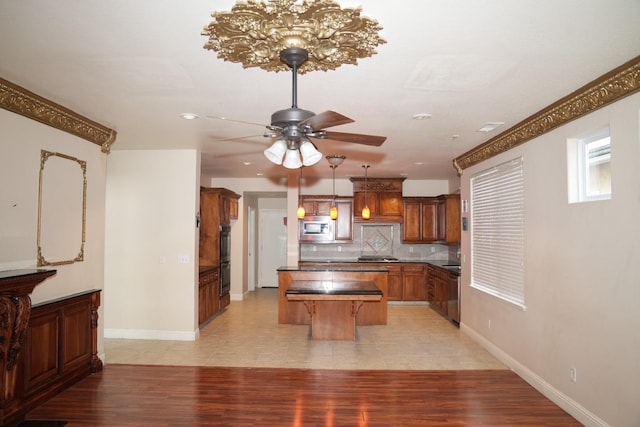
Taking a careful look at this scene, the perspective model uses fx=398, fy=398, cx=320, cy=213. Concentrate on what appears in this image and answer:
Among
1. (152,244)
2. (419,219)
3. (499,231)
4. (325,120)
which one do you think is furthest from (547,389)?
(419,219)

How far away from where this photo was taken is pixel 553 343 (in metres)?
3.68

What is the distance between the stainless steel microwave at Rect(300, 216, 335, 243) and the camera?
28.7 feet

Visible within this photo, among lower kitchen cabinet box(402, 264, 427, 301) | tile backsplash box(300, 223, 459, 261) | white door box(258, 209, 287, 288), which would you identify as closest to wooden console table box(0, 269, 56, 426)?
tile backsplash box(300, 223, 459, 261)

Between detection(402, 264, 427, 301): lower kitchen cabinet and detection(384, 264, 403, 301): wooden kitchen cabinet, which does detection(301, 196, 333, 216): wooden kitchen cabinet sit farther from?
detection(402, 264, 427, 301): lower kitchen cabinet

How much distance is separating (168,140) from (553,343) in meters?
4.84

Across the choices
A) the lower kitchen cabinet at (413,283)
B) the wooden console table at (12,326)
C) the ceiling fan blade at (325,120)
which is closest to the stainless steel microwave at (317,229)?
the lower kitchen cabinet at (413,283)

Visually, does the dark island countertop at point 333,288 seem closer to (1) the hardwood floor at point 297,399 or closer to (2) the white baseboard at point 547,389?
(1) the hardwood floor at point 297,399

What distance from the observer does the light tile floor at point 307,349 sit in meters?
4.71

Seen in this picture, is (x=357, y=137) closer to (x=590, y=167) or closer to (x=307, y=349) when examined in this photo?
(x=590, y=167)

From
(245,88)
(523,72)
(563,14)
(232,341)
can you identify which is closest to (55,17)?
(245,88)

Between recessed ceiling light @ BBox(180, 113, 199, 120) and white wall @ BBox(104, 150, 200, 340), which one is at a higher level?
recessed ceiling light @ BBox(180, 113, 199, 120)

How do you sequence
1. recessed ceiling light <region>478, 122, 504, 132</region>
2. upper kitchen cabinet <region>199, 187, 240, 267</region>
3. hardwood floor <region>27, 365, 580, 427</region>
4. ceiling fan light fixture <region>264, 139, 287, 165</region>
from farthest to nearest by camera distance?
upper kitchen cabinet <region>199, 187, 240, 267</region> < recessed ceiling light <region>478, 122, 504, 132</region> < hardwood floor <region>27, 365, 580, 427</region> < ceiling fan light fixture <region>264, 139, 287, 165</region>

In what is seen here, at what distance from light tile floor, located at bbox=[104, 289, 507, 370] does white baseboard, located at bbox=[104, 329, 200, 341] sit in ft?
0.34

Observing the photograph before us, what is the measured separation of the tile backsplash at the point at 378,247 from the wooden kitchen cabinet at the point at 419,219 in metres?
0.37
